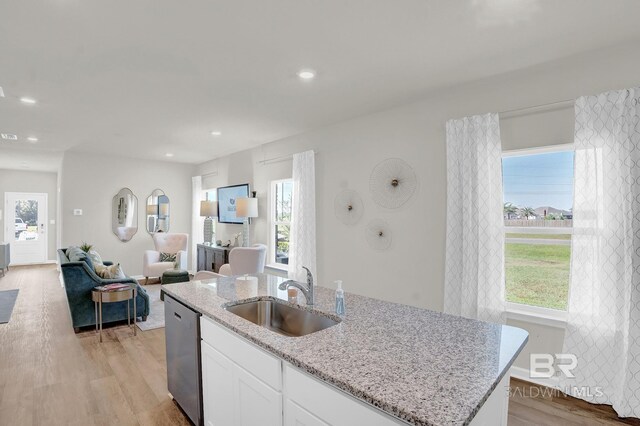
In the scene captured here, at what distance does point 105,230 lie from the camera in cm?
654

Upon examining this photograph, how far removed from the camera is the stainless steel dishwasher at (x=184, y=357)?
1.99 m

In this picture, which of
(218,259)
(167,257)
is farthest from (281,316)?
(167,257)

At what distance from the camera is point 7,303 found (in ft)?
16.5

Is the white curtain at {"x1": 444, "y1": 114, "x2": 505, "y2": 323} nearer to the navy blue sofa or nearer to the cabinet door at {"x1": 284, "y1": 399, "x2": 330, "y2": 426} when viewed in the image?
the cabinet door at {"x1": 284, "y1": 399, "x2": 330, "y2": 426}

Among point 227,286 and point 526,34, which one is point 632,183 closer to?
point 526,34

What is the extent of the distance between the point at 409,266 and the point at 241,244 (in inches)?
132

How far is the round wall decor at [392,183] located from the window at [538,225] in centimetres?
89

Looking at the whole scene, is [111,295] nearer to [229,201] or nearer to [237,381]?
[237,381]

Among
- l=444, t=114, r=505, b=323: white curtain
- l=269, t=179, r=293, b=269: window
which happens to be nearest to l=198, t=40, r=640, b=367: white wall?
l=444, t=114, r=505, b=323: white curtain

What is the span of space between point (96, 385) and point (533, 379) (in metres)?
3.52

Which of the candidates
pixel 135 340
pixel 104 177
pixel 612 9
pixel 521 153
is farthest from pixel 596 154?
pixel 104 177

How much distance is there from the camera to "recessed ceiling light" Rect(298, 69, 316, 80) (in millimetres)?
2729

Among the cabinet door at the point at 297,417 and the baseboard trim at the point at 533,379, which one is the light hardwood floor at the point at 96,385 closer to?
the baseboard trim at the point at 533,379

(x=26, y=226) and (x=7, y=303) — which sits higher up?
(x=26, y=226)
